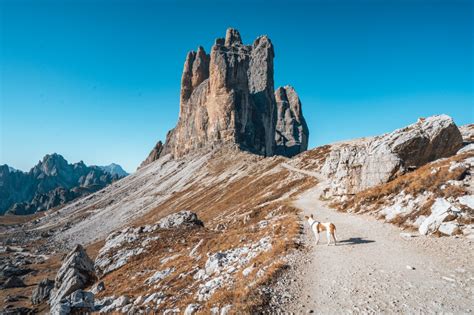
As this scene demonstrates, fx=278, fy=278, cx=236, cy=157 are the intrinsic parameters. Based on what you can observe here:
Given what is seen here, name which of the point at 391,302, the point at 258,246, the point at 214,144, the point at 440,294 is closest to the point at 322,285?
the point at 391,302

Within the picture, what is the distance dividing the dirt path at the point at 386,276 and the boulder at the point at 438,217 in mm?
1029

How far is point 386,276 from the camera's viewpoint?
39.0 feet

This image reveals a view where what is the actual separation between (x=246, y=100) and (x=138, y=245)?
147m

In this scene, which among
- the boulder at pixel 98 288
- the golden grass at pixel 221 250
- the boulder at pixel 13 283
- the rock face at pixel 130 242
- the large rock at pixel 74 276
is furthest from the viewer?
the boulder at pixel 13 283

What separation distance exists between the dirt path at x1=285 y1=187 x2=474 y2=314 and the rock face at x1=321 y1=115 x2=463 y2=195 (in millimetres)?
→ 13674

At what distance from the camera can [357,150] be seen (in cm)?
3694

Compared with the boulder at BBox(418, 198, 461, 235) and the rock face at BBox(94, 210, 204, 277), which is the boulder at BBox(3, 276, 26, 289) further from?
the boulder at BBox(418, 198, 461, 235)

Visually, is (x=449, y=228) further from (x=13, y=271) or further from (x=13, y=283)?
(x=13, y=271)

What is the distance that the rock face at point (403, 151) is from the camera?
29.8 meters

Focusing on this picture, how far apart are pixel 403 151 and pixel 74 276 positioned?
38138mm

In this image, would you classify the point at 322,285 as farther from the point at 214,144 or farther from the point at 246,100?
the point at 246,100

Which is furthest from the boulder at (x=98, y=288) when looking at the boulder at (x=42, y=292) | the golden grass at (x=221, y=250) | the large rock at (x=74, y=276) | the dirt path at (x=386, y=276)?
the dirt path at (x=386, y=276)

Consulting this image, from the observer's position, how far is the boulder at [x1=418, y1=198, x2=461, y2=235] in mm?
16484

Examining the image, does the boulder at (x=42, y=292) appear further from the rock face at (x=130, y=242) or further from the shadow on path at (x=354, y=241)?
the shadow on path at (x=354, y=241)
